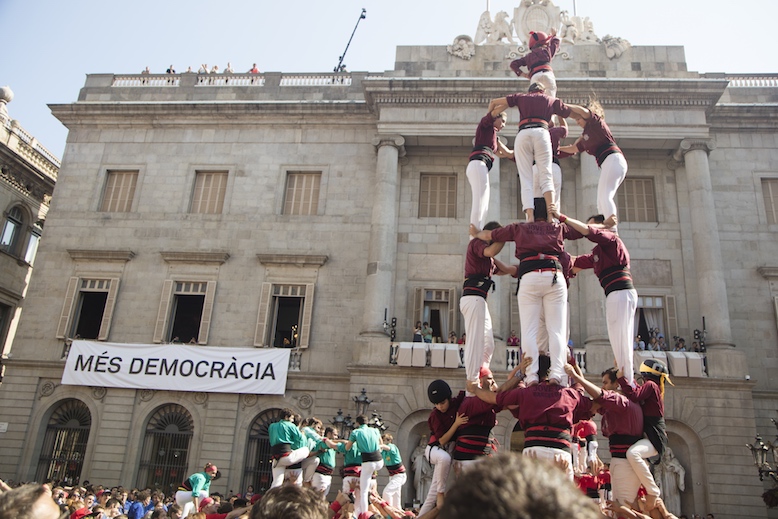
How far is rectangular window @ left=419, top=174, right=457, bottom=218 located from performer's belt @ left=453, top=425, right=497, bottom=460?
18.8 m

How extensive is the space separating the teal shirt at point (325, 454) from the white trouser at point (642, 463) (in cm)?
654

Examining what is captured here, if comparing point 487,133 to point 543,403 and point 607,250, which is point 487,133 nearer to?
point 607,250

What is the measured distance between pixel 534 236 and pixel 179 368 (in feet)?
62.0

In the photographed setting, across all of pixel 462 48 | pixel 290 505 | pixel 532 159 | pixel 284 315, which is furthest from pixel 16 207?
pixel 290 505

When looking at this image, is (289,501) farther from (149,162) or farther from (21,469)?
(149,162)

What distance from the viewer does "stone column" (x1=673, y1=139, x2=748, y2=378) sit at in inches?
874

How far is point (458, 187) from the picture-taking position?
2708 centimetres

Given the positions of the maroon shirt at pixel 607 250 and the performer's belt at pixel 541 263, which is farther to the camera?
the maroon shirt at pixel 607 250

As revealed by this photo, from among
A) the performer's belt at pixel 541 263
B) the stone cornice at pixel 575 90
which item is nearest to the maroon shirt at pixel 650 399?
the performer's belt at pixel 541 263

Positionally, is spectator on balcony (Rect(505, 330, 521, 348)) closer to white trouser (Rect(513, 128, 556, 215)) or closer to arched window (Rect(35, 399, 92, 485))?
white trouser (Rect(513, 128, 556, 215))

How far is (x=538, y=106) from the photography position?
34.9ft

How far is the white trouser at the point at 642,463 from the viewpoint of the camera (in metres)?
7.74

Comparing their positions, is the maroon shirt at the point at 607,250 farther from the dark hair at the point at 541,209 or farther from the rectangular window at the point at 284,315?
the rectangular window at the point at 284,315

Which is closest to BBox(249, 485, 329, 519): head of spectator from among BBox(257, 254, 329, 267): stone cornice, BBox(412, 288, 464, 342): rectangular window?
BBox(412, 288, 464, 342): rectangular window
